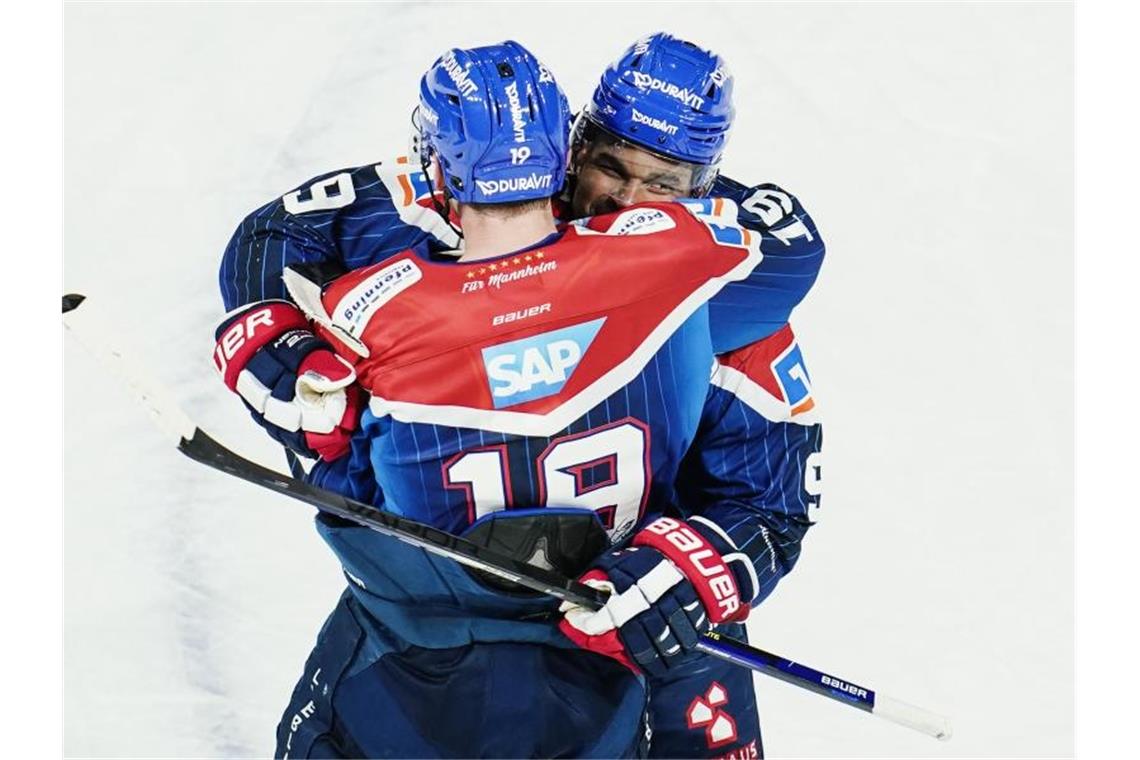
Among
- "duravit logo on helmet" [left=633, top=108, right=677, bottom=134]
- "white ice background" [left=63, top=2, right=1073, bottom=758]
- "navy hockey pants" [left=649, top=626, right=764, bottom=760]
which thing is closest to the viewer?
"duravit logo on helmet" [left=633, top=108, right=677, bottom=134]

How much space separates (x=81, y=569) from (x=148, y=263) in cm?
94

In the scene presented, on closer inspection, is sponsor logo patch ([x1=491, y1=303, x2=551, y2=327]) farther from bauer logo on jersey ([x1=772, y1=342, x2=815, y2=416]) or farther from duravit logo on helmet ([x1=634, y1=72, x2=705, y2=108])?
duravit logo on helmet ([x1=634, y1=72, x2=705, y2=108])

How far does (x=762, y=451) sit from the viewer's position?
328cm

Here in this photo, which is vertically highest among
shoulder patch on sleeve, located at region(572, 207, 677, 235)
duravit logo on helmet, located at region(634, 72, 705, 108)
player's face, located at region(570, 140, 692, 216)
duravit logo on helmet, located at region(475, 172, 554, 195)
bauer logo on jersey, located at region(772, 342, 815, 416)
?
duravit logo on helmet, located at region(475, 172, 554, 195)

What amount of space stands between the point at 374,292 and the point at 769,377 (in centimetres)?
76

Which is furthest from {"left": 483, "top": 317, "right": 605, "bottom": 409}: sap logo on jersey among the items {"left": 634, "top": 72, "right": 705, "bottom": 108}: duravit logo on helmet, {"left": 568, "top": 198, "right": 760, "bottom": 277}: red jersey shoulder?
{"left": 634, "top": 72, "right": 705, "bottom": 108}: duravit logo on helmet

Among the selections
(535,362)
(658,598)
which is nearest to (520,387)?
(535,362)

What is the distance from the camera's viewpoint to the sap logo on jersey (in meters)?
2.87

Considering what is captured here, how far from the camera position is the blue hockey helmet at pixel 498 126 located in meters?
2.88

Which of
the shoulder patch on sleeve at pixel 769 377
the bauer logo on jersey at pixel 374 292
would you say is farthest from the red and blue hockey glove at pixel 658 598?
the bauer logo on jersey at pixel 374 292

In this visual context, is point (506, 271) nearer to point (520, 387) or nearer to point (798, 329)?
point (520, 387)

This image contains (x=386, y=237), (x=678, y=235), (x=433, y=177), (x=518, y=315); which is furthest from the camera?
(x=386, y=237)

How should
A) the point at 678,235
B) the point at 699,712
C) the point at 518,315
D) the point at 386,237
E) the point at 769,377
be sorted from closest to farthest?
the point at 518,315 → the point at 678,235 → the point at 769,377 → the point at 386,237 → the point at 699,712

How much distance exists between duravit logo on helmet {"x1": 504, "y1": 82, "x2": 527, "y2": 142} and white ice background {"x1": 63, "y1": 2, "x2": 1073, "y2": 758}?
6.13 ft
